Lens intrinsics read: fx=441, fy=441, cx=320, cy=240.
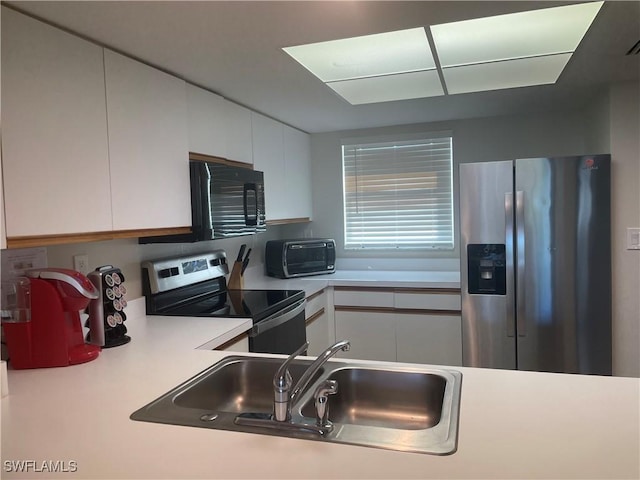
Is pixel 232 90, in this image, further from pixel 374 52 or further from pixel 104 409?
pixel 104 409

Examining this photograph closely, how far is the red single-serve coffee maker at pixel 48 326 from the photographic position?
4.78 ft

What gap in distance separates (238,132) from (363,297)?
4.76 feet

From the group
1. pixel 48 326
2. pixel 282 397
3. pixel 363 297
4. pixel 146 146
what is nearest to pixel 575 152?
pixel 363 297

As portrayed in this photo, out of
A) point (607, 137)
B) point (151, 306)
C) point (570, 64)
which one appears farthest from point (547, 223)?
point (151, 306)

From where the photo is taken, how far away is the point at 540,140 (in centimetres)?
328

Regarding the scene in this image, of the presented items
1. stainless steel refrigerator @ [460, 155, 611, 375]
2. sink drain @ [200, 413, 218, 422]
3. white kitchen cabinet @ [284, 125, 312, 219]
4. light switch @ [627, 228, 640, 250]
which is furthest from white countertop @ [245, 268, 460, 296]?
sink drain @ [200, 413, 218, 422]

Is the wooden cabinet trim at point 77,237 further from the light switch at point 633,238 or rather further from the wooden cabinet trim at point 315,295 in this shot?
the light switch at point 633,238

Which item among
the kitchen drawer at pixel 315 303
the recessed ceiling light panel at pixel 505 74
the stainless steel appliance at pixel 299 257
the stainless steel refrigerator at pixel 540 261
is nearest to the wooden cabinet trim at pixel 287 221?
the stainless steel appliance at pixel 299 257

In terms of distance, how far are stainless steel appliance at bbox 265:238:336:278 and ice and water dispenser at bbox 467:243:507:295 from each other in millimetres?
1190

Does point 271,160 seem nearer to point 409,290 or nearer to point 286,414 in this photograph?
point 409,290

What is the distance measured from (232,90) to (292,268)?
1469 millimetres

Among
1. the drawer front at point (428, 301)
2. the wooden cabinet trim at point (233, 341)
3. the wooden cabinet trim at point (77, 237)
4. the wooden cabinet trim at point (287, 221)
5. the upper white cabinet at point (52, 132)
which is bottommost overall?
the drawer front at point (428, 301)

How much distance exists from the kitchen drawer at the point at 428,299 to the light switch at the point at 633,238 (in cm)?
101

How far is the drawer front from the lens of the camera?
2992 millimetres
